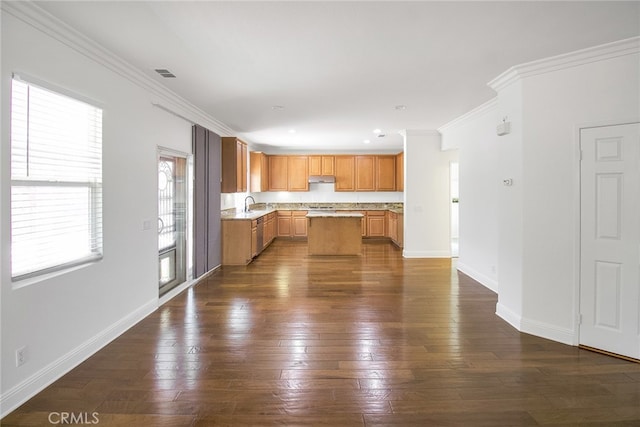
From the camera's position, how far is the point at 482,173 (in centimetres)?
519

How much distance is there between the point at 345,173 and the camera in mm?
10070

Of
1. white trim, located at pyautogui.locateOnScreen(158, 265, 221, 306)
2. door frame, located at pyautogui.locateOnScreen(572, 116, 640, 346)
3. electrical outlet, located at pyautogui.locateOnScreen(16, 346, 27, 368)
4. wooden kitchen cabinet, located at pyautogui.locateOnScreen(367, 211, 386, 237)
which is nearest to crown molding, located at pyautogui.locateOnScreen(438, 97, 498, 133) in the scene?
door frame, located at pyautogui.locateOnScreen(572, 116, 640, 346)

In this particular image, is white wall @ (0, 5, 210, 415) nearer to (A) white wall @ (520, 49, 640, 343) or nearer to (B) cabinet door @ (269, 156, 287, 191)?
(A) white wall @ (520, 49, 640, 343)

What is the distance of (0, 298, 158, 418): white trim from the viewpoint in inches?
86.7

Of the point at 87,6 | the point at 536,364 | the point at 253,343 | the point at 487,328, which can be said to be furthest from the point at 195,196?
the point at 536,364

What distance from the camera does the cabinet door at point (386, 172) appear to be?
9992 millimetres

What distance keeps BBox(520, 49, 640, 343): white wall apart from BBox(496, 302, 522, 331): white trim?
0.27 ft

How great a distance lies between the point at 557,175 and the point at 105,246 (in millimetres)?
4219

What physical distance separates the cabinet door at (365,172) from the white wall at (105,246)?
6.26 meters

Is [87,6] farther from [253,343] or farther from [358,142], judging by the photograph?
[358,142]

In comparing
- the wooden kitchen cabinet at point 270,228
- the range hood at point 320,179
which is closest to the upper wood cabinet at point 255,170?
the wooden kitchen cabinet at point 270,228

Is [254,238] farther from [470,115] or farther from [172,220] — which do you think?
[470,115]

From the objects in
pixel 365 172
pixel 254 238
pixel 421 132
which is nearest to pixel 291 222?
pixel 365 172
